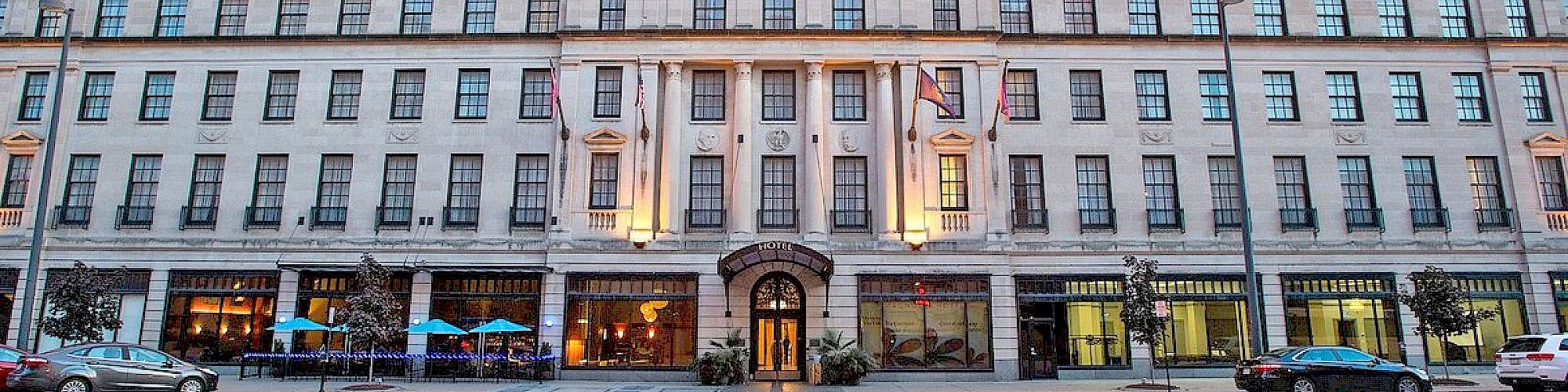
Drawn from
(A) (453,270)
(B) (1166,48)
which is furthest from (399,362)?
(B) (1166,48)

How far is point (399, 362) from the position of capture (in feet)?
98.3

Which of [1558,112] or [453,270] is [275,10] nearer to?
[453,270]

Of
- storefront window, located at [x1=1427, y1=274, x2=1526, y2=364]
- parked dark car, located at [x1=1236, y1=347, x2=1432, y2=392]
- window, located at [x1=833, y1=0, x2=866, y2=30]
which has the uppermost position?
window, located at [x1=833, y1=0, x2=866, y2=30]

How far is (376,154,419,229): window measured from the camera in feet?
102

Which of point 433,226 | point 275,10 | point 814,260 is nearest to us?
point 814,260

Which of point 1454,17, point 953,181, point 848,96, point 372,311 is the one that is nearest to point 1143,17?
point 953,181

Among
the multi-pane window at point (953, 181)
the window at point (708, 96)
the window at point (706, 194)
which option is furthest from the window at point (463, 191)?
the multi-pane window at point (953, 181)

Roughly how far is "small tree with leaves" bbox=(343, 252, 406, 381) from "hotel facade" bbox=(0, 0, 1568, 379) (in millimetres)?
3305

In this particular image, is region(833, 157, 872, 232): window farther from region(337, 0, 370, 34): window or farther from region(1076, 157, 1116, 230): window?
region(337, 0, 370, 34): window

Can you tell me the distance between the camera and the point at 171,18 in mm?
33469

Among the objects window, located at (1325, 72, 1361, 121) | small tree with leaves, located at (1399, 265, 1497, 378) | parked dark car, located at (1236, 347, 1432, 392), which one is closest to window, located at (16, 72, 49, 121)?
parked dark car, located at (1236, 347, 1432, 392)

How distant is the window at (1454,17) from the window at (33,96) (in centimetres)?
4877

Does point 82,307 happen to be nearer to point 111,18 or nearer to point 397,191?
point 397,191

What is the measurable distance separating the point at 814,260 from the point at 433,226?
41.8ft
